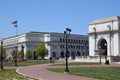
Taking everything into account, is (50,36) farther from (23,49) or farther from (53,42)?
(23,49)

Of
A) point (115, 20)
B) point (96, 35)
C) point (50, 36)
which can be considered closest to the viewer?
point (115, 20)

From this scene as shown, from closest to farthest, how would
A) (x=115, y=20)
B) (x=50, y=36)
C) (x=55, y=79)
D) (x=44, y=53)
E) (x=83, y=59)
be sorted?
(x=55, y=79)
(x=83, y=59)
(x=115, y=20)
(x=44, y=53)
(x=50, y=36)

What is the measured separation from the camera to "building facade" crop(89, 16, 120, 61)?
107 meters

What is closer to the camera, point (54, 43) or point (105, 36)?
point (105, 36)

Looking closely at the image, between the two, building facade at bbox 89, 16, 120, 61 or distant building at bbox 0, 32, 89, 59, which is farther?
distant building at bbox 0, 32, 89, 59

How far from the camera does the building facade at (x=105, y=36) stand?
106750 millimetres

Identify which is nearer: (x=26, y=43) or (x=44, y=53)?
(x=44, y=53)

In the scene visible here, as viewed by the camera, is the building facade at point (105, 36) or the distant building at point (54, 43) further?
the distant building at point (54, 43)

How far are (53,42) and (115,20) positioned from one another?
241 ft

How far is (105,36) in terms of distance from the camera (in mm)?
112125

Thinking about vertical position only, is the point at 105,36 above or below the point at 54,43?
above

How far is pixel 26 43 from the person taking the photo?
177250 mm

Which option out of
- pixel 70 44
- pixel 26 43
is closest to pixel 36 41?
pixel 26 43

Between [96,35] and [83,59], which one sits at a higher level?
[96,35]
